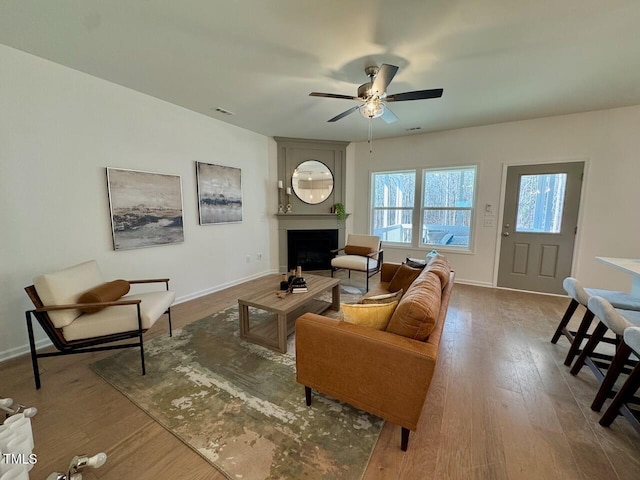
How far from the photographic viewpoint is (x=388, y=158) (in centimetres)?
499

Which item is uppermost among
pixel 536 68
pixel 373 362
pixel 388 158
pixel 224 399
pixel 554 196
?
pixel 536 68

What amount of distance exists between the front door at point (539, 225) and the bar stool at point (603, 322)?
7.31ft

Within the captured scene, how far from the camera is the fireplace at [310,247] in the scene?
5.14m

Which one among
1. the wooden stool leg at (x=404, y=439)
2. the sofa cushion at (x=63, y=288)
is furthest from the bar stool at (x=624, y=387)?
the sofa cushion at (x=63, y=288)

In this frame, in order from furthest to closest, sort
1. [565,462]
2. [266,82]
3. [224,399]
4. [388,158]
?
[388,158]
[266,82]
[224,399]
[565,462]

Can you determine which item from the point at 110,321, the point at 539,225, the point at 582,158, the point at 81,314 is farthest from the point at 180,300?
the point at 582,158

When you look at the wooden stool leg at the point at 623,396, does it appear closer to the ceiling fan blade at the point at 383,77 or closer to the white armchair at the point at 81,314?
the ceiling fan blade at the point at 383,77

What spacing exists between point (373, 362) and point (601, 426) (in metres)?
1.56

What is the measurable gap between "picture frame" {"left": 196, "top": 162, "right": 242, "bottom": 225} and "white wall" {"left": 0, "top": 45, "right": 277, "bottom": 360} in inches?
4.4

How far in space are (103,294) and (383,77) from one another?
3060 millimetres

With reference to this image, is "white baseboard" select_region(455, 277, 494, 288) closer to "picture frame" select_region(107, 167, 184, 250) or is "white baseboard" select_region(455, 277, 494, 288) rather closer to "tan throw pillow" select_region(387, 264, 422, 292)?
"tan throw pillow" select_region(387, 264, 422, 292)

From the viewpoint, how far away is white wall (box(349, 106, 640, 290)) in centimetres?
339

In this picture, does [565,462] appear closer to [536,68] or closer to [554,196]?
[536,68]

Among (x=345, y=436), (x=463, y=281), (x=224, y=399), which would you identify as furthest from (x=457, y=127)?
(x=224, y=399)
